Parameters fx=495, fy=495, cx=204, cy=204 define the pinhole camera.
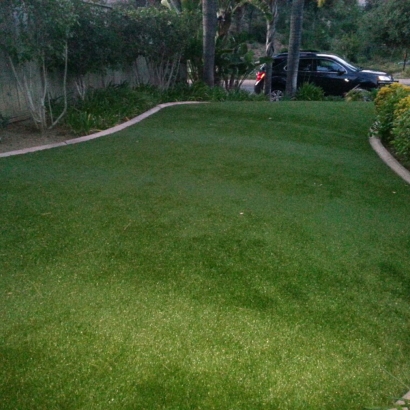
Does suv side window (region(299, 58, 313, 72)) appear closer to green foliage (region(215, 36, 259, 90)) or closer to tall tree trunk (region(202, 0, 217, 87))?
green foliage (region(215, 36, 259, 90))

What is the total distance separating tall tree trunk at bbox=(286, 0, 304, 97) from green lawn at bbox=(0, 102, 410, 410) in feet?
34.2

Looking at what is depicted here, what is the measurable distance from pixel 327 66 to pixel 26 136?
1229cm

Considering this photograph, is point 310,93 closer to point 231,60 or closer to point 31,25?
point 231,60

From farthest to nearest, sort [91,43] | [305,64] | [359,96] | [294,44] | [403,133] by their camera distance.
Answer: [305,64], [294,44], [359,96], [91,43], [403,133]

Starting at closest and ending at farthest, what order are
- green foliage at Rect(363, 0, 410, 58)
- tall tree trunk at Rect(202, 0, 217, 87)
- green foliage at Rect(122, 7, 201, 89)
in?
1. green foliage at Rect(122, 7, 201, 89)
2. tall tree trunk at Rect(202, 0, 217, 87)
3. green foliage at Rect(363, 0, 410, 58)

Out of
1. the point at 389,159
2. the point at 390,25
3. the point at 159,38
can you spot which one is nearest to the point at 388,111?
the point at 389,159

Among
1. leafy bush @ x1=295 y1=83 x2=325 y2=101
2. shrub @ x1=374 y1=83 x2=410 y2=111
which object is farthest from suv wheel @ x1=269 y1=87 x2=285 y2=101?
shrub @ x1=374 y1=83 x2=410 y2=111

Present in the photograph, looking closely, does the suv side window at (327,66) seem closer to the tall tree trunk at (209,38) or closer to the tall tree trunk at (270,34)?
the tall tree trunk at (270,34)

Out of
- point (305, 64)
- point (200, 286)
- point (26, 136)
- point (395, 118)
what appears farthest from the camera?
point (305, 64)

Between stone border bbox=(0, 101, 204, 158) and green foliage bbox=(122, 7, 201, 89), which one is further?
green foliage bbox=(122, 7, 201, 89)

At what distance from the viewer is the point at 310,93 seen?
1611 cm

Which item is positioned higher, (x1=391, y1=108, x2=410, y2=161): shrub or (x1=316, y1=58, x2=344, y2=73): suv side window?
(x1=391, y1=108, x2=410, y2=161): shrub

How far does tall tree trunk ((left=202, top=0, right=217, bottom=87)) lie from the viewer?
13.0m

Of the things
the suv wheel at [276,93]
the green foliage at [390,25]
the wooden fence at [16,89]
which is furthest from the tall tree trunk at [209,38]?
the green foliage at [390,25]
